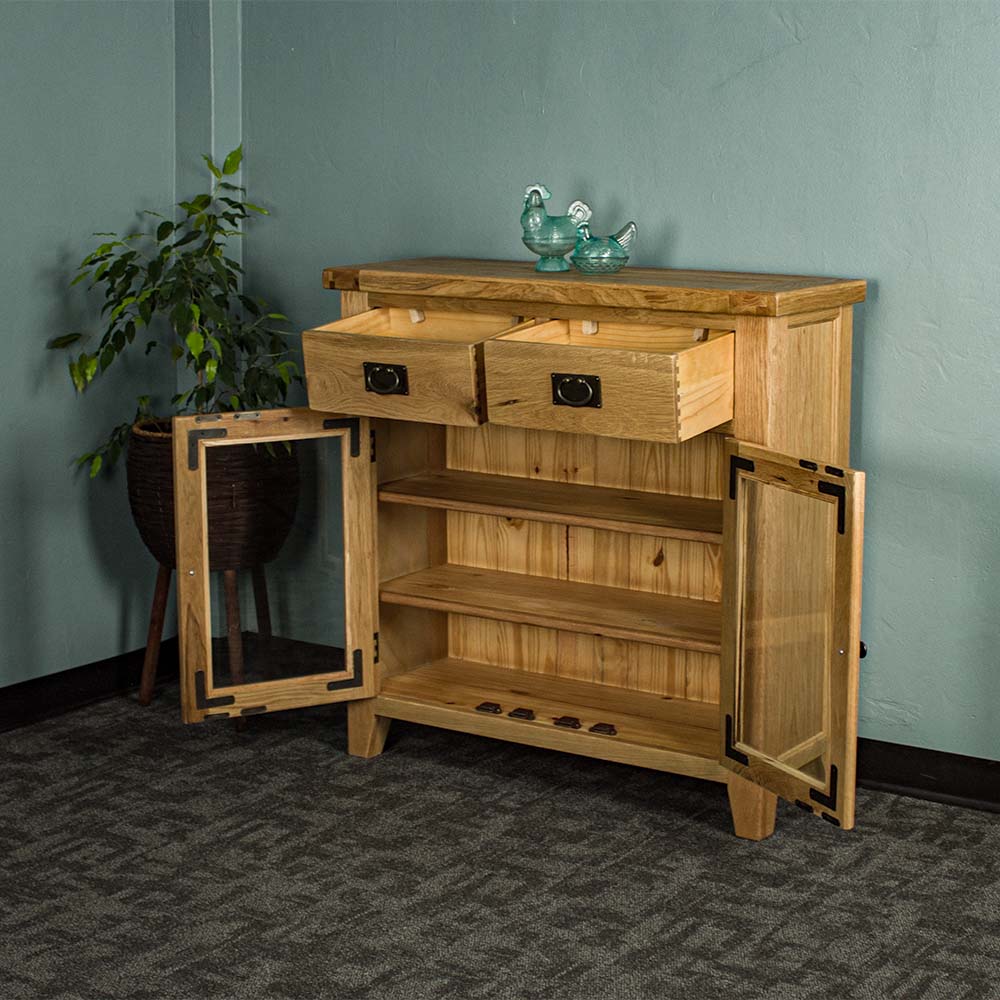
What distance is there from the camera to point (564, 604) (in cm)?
339

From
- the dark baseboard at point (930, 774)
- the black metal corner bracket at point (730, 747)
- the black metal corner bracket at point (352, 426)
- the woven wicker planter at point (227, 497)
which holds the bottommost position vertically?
the dark baseboard at point (930, 774)

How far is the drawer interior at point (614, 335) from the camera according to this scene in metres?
3.00

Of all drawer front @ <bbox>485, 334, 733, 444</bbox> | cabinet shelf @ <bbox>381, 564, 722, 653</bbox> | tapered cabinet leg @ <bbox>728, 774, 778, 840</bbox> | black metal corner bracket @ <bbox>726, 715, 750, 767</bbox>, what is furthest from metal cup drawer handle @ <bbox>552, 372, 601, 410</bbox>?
tapered cabinet leg @ <bbox>728, 774, 778, 840</bbox>

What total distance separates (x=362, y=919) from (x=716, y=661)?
1.10 m

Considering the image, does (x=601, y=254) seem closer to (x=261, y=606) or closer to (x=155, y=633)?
(x=261, y=606)

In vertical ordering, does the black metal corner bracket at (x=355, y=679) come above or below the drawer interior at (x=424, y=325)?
below

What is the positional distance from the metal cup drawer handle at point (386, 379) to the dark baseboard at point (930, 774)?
1324 millimetres

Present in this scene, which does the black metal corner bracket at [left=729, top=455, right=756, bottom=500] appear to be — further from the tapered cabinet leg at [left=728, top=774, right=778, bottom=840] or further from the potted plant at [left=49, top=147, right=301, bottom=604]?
the potted plant at [left=49, top=147, right=301, bottom=604]

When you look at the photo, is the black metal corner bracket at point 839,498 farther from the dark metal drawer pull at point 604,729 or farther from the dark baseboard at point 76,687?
the dark baseboard at point 76,687

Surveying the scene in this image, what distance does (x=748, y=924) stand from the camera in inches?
107

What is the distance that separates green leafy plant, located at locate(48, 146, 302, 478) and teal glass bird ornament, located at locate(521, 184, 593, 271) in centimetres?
78

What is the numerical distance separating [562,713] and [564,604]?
0.25 metres

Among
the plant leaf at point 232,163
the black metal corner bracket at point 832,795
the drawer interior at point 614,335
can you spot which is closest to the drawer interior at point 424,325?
the drawer interior at point 614,335

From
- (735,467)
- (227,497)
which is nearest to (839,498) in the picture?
(735,467)
